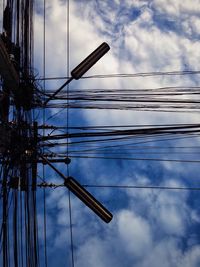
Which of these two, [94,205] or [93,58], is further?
[93,58]

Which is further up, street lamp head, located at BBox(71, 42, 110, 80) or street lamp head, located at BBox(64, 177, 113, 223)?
street lamp head, located at BBox(71, 42, 110, 80)

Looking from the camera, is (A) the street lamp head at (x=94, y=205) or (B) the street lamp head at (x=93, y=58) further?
(B) the street lamp head at (x=93, y=58)

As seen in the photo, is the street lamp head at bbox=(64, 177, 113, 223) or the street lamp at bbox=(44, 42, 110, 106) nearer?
the street lamp head at bbox=(64, 177, 113, 223)

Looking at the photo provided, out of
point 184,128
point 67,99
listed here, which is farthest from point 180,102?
point 67,99

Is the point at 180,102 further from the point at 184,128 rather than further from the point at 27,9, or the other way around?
the point at 27,9

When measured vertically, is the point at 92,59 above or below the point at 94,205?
above

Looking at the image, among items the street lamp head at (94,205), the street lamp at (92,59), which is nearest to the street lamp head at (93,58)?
the street lamp at (92,59)

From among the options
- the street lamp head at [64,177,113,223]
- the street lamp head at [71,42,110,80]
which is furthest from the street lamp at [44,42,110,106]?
the street lamp head at [64,177,113,223]

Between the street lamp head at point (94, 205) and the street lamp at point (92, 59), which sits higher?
the street lamp at point (92, 59)

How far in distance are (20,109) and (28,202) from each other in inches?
86.2

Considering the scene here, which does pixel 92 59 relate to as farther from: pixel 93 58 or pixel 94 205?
pixel 94 205

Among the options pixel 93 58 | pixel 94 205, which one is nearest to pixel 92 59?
pixel 93 58

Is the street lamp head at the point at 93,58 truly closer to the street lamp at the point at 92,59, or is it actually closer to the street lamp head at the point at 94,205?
the street lamp at the point at 92,59

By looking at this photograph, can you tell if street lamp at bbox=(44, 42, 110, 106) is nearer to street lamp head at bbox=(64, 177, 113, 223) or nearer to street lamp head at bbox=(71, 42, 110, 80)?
street lamp head at bbox=(71, 42, 110, 80)
